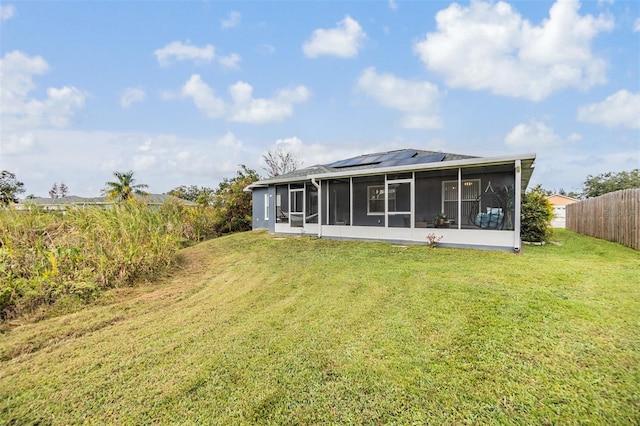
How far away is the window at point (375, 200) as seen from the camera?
11570 mm

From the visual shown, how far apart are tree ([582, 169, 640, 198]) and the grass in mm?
39421

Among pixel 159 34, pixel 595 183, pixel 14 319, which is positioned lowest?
pixel 14 319

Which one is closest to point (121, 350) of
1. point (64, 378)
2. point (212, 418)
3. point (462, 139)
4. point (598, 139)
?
point (64, 378)

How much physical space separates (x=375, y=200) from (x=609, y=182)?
1542 inches

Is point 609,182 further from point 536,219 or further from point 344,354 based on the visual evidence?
point 344,354

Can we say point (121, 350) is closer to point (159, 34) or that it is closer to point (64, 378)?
point (64, 378)

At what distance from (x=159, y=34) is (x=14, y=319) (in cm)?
1000

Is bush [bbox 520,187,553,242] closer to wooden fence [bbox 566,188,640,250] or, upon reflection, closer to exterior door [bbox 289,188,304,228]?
wooden fence [bbox 566,188,640,250]

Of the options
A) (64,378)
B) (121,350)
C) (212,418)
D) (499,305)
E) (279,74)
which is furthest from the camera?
(279,74)

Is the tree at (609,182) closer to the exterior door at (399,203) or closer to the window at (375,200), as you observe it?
the window at (375,200)

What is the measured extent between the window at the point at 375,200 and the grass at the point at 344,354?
6176 mm

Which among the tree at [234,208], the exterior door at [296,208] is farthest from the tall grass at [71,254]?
the tree at [234,208]

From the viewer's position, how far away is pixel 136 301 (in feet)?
16.3

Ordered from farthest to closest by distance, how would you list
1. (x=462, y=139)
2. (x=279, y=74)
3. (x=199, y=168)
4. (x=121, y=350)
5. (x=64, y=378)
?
1. (x=199, y=168)
2. (x=462, y=139)
3. (x=279, y=74)
4. (x=121, y=350)
5. (x=64, y=378)
